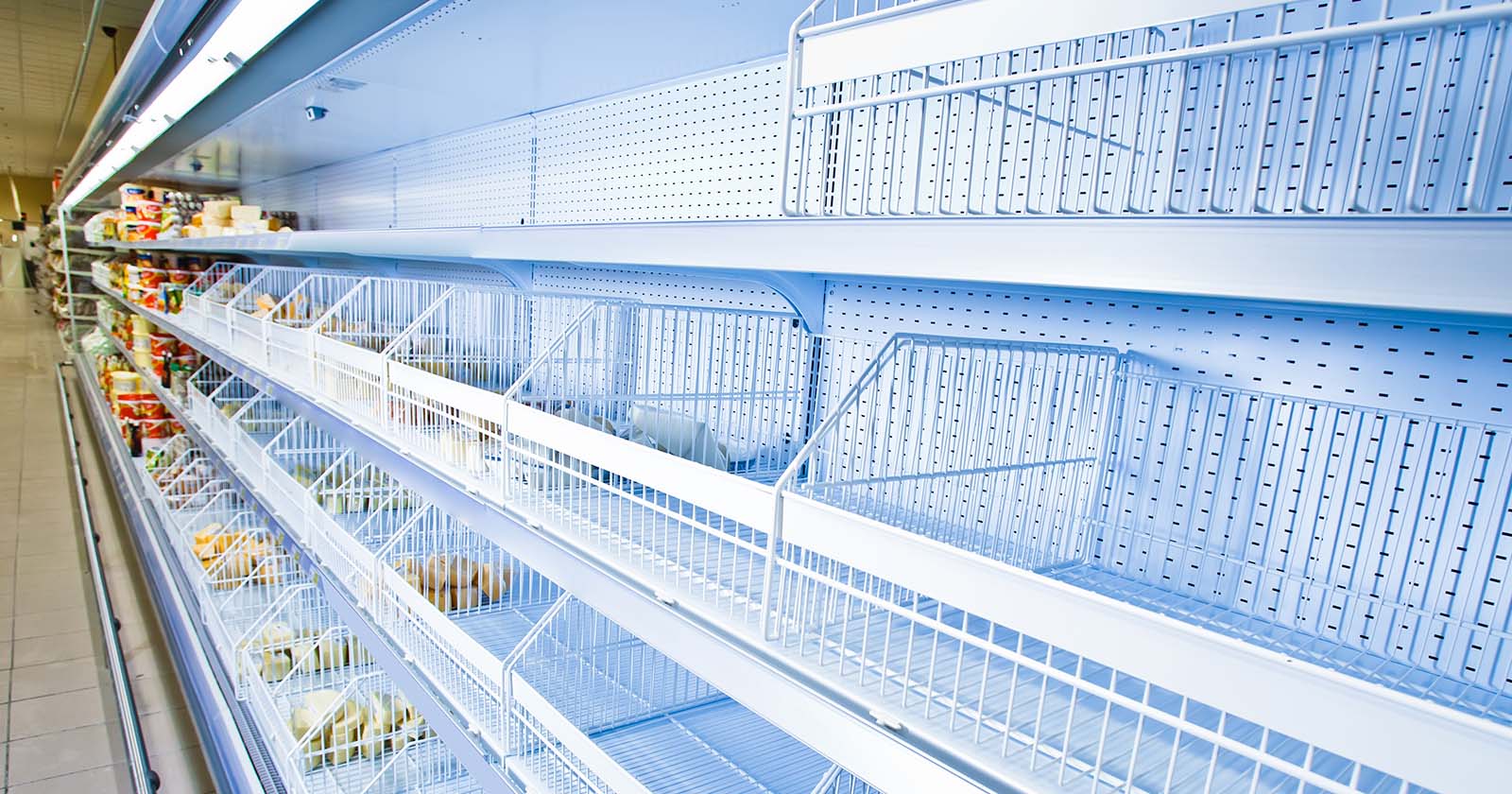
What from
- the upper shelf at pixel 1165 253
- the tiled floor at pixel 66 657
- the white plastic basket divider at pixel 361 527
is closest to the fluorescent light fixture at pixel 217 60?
the upper shelf at pixel 1165 253

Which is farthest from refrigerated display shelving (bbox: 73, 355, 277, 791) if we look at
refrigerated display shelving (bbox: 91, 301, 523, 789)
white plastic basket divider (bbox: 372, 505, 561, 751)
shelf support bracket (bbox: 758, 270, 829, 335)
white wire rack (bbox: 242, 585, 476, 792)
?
shelf support bracket (bbox: 758, 270, 829, 335)

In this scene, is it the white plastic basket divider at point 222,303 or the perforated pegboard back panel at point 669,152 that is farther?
the white plastic basket divider at point 222,303

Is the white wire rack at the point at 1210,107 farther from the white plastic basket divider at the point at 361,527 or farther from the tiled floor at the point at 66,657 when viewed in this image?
the tiled floor at the point at 66,657

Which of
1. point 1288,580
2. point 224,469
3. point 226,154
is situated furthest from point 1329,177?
point 226,154

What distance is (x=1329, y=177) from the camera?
2.91ft

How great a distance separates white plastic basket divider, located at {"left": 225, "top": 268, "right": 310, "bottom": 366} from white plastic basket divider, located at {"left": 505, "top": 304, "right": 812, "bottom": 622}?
1.30 meters

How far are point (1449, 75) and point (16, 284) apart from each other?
853 inches

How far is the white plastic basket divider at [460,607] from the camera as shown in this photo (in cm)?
141

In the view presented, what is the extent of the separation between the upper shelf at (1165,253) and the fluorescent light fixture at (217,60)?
3.12 ft

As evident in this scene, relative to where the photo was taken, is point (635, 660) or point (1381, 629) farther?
point (635, 660)

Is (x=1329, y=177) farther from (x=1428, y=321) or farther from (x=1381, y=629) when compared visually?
(x=1381, y=629)

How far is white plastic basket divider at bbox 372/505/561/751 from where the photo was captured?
1.41 meters

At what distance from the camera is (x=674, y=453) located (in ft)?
4.95

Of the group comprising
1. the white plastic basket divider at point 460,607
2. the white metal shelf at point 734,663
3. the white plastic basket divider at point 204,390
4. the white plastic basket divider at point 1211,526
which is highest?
the white plastic basket divider at point 1211,526
